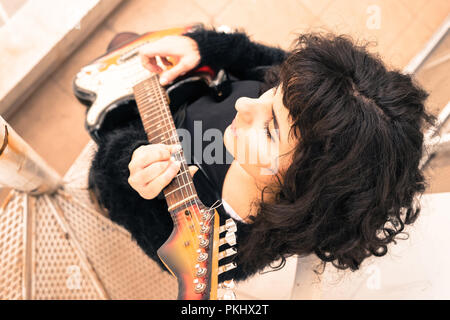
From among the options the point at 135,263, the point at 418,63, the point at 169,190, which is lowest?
the point at 135,263

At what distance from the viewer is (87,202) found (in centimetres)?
111

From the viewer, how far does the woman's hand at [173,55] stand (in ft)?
2.88

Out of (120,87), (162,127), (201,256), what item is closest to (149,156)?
(162,127)

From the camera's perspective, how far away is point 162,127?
2.53 feet

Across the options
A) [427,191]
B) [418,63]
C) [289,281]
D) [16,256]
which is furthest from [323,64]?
[418,63]

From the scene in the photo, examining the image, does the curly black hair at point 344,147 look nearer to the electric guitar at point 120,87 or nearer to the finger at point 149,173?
the finger at point 149,173

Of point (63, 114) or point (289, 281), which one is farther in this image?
point (63, 114)

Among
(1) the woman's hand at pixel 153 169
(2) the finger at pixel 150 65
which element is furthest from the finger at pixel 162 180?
(2) the finger at pixel 150 65

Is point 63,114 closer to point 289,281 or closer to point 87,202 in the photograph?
point 87,202

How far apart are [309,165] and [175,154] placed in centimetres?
30

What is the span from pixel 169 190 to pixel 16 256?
0.61 metres

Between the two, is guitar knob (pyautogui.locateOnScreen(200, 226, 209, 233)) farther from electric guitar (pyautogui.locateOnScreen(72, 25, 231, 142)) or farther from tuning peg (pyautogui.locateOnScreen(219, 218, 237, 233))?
electric guitar (pyautogui.locateOnScreen(72, 25, 231, 142))

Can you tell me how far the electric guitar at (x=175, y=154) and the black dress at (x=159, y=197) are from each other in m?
0.06

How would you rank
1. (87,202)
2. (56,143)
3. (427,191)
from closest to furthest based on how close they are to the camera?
(427,191) → (87,202) → (56,143)
